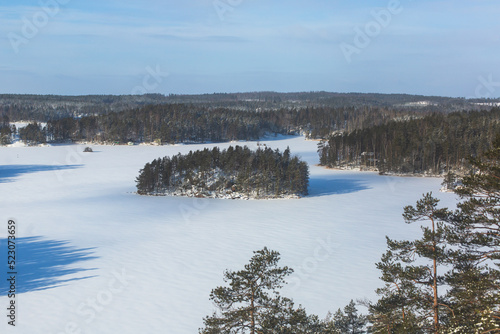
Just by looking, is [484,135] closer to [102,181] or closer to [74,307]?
[102,181]

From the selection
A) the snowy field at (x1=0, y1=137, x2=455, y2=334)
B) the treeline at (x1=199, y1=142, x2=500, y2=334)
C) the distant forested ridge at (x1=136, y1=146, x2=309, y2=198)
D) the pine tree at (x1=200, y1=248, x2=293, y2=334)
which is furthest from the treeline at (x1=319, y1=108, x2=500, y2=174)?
the pine tree at (x1=200, y1=248, x2=293, y2=334)

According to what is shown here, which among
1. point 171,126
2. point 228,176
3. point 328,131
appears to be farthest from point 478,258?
point 328,131

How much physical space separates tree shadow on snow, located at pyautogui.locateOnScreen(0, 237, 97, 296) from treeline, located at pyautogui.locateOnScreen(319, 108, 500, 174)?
56.0 meters

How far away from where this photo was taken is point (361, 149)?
83.4 meters

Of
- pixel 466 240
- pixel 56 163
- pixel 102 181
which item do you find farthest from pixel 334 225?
pixel 56 163

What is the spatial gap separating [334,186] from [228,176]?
44.1 ft

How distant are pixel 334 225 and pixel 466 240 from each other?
24663mm

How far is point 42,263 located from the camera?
2411 centimetres

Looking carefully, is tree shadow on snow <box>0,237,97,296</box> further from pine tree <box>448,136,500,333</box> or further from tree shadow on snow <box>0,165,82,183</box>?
tree shadow on snow <box>0,165,82,183</box>

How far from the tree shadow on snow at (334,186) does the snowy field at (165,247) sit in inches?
9.7

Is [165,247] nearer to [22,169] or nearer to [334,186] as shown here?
A: [334,186]

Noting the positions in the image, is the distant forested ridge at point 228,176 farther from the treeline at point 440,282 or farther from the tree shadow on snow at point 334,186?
the treeline at point 440,282

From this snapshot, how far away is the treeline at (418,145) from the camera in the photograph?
72.9 metres

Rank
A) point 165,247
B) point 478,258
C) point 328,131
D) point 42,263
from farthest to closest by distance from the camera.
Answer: point 328,131
point 165,247
point 42,263
point 478,258
